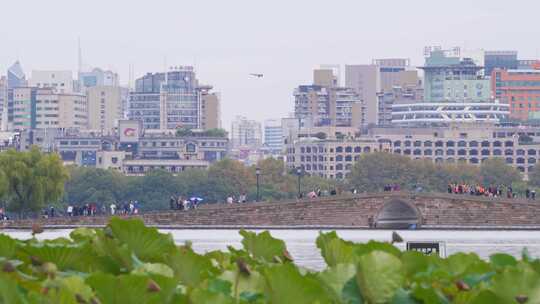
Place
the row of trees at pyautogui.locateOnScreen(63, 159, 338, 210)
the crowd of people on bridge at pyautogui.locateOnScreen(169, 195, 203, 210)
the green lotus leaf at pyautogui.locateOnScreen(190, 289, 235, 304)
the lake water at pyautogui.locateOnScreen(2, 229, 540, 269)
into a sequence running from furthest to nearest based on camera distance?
the row of trees at pyautogui.locateOnScreen(63, 159, 338, 210), the crowd of people on bridge at pyautogui.locateOnScreen(169, 195, 203, 210), the lake water at pyautogui.locateOnScreen(2, 229, 540, 269), the green lotus leaf at pyautogui.locateOnScreen(190, 289, 235, 304)

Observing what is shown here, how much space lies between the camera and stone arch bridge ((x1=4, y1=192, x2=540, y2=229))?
9000cm

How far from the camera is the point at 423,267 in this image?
11398 mm

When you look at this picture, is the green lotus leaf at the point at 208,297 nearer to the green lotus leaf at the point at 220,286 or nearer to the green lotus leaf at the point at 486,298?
the green lotus leaf at the point at 220,286

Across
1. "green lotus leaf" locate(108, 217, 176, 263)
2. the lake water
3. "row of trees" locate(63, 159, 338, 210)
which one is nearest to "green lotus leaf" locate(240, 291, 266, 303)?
"green lotus leaf" locate(108, 217, 176, 263)

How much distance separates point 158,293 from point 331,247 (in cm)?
190

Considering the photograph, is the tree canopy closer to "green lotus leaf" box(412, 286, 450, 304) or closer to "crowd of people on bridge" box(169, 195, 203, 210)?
"crowd of people on bridge" box(169, 195, 203, 210)

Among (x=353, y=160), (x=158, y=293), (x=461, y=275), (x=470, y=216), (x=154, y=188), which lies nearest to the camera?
(x=158, y=293)

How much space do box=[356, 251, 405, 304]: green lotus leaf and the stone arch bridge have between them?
78.8 metres

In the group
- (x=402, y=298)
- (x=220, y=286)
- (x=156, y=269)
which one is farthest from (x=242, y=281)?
(x=402, y=298)

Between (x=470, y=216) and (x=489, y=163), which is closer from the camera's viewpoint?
(x=470, y=216)

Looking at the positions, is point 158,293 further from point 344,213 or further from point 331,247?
point 344,213

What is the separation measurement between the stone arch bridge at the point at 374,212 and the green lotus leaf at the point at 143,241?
77191 millimetres

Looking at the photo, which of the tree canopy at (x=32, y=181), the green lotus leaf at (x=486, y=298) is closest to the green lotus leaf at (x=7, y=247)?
the green lotus leaf at (x=486, y=298)

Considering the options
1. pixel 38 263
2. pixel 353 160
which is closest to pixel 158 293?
pixel 38 263
